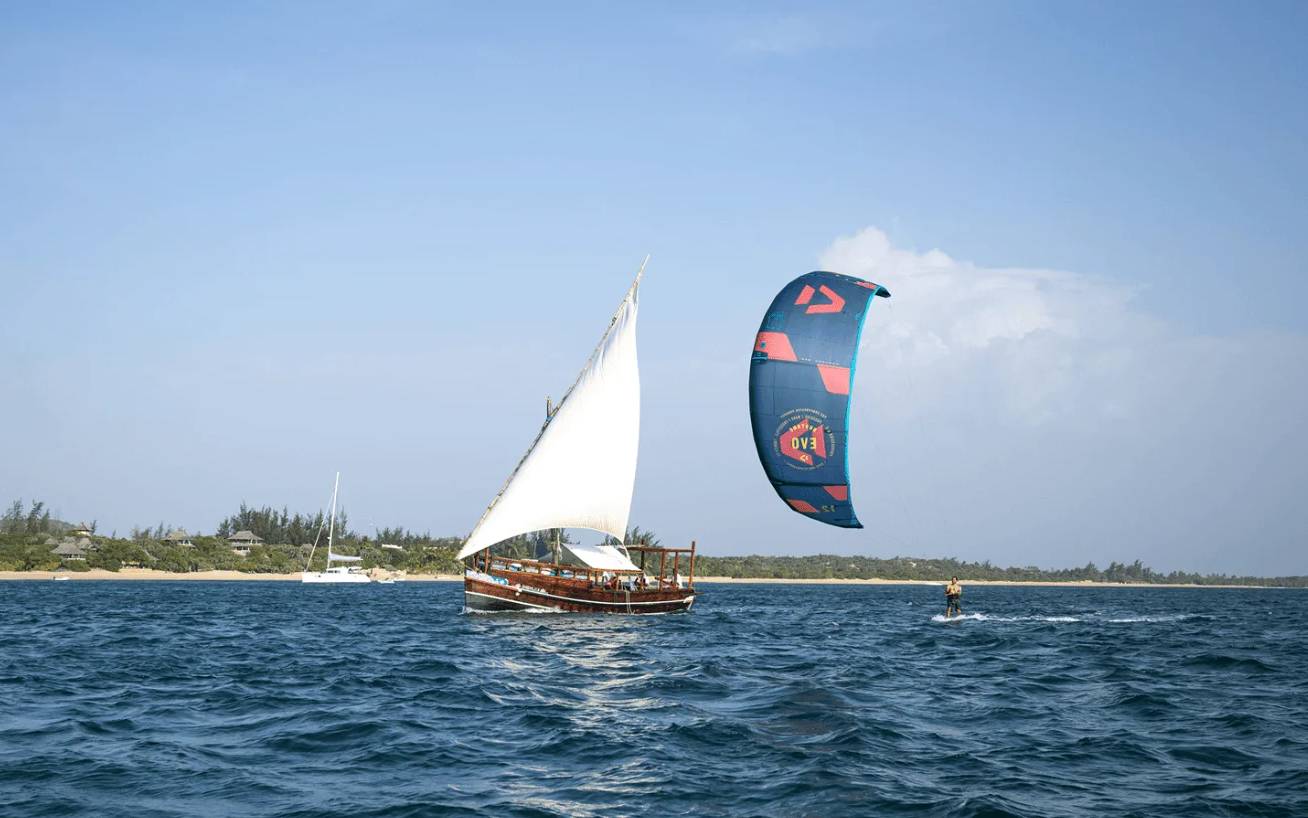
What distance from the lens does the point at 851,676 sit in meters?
31.0

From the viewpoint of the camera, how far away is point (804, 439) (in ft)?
122

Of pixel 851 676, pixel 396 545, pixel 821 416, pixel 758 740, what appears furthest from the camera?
pixel 396 545

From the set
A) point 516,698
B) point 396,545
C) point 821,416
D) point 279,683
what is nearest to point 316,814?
point 516,698

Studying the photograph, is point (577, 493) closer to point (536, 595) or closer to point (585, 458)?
point (585, 458)

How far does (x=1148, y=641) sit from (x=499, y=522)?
3053 cm

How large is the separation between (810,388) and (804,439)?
5.87 ft

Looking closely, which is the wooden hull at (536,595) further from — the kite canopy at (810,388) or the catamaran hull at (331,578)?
the catamaran hull at (331,578)

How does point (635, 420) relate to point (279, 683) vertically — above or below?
above

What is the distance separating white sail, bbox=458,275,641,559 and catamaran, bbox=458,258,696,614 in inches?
2.0

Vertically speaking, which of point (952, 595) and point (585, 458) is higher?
point (585, 458)

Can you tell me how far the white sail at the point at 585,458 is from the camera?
5359 centimetres

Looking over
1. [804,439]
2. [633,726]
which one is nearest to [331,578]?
[804,439]

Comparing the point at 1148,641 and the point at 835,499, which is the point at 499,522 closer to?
the point at 835,499

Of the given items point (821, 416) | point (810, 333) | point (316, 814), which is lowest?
point (316, 814)
